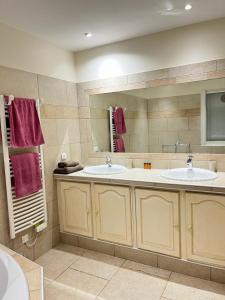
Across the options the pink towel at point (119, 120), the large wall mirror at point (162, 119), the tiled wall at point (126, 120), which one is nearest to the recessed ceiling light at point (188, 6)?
the large wall mirror at point (162, 119)

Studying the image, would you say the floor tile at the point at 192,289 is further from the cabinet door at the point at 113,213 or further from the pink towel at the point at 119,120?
the pink towel at the point at 119,120

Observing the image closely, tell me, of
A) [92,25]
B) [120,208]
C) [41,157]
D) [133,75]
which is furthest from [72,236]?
[92,25]

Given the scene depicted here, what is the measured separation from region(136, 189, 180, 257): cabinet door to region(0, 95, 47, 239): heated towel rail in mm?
1030

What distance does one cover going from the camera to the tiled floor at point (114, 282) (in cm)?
196

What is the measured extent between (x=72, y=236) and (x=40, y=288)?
1.71 metres

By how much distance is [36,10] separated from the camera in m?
1.96

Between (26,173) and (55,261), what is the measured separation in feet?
3.31

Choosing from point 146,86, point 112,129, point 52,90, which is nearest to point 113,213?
point 112,129

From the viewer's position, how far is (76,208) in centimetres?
265

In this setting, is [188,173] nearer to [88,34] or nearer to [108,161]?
[108,161]

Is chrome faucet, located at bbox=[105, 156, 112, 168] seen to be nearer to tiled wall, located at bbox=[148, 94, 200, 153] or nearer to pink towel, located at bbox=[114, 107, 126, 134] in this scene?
pink towel, located at bbox=[114, 107, 126, 134]

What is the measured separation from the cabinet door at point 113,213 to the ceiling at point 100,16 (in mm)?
1594

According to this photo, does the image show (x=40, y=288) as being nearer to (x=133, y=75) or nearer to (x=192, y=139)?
(x=192, y=139)

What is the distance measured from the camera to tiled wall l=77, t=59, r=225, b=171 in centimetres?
238
